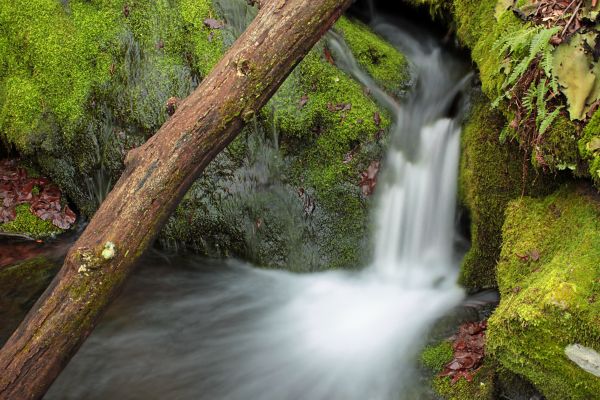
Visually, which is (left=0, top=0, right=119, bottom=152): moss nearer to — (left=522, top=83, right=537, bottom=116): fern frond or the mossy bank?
the mossy bank

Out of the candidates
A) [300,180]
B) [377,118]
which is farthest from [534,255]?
[300,180]

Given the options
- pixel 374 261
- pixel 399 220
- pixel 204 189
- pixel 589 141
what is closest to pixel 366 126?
pixel 399 220

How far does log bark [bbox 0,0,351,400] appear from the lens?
3.62 m

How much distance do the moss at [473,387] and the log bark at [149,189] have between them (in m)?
2.58

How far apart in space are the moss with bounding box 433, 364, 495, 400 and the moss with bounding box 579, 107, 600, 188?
1682 mm

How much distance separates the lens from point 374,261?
5.96 meters

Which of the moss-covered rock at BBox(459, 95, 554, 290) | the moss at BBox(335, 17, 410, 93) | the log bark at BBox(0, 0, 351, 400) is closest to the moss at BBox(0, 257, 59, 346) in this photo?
the log bark at BBox(0, 0, 351, 400)

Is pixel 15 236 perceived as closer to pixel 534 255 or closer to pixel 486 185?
pixel 486 185

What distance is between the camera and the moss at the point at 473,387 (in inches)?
175

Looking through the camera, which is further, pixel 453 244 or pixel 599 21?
pixel 453 244

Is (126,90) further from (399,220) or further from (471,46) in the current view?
(471,46)

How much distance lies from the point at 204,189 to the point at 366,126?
1852mm

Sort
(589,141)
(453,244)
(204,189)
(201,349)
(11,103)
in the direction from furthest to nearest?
(11,103)
(204,189)
(453,244)
(201,349)
(589,141)

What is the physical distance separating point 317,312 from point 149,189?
2.51 meters
